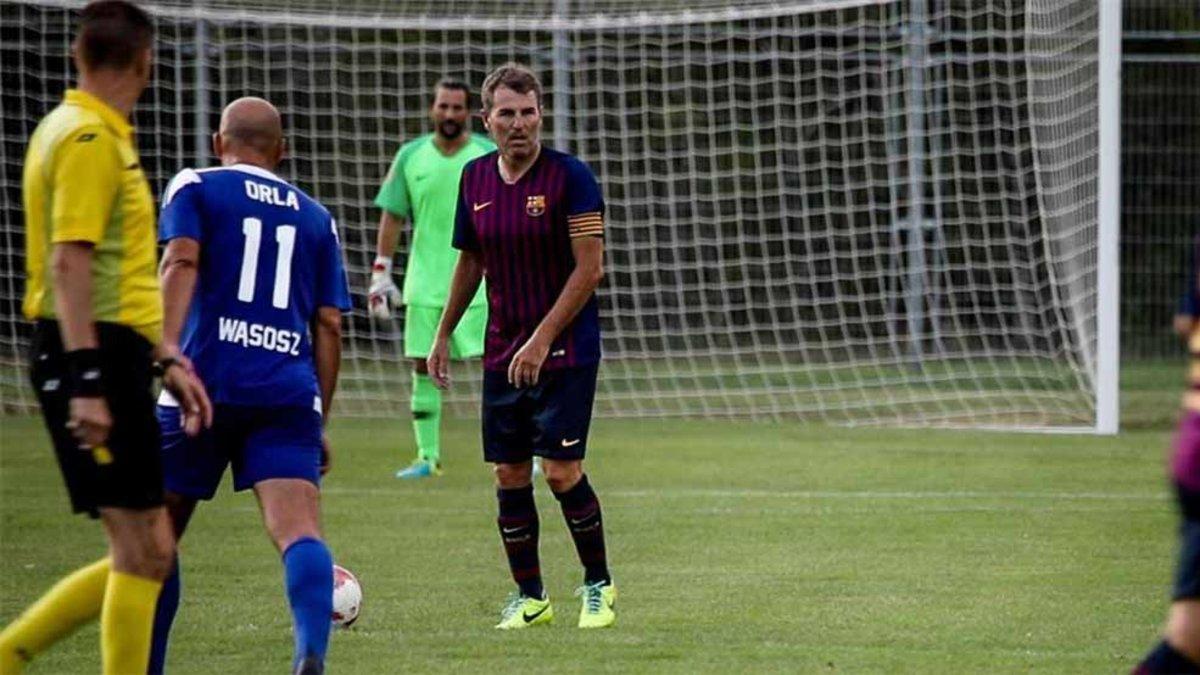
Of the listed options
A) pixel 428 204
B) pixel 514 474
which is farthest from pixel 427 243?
pixel 514 474

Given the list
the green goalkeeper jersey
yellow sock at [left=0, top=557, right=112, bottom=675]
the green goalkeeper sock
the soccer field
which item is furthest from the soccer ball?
the green goalkeeper jersey

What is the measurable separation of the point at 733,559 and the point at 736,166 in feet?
28.9

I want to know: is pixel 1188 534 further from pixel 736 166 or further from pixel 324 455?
pixel 736 166

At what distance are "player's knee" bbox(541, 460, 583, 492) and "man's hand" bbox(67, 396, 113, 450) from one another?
2.78 m

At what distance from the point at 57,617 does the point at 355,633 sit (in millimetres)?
1931

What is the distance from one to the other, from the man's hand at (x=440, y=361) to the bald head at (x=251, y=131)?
5.96 feet

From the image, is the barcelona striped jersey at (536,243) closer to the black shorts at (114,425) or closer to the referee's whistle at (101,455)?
the black shorts at (114,425)

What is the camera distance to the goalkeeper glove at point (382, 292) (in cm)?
1228

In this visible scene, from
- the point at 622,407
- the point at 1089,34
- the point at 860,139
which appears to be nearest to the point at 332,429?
the point at 622,407

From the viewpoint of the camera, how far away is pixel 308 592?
5.98 meters

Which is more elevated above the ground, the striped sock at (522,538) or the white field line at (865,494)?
the striped sock at (522,538)

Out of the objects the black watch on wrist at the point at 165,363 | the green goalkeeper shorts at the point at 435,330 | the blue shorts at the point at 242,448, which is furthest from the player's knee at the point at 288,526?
the green goalkeeper shorts at the point at 435,330

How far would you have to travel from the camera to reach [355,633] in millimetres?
7492

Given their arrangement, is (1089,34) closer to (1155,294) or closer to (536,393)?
(1155,294)
